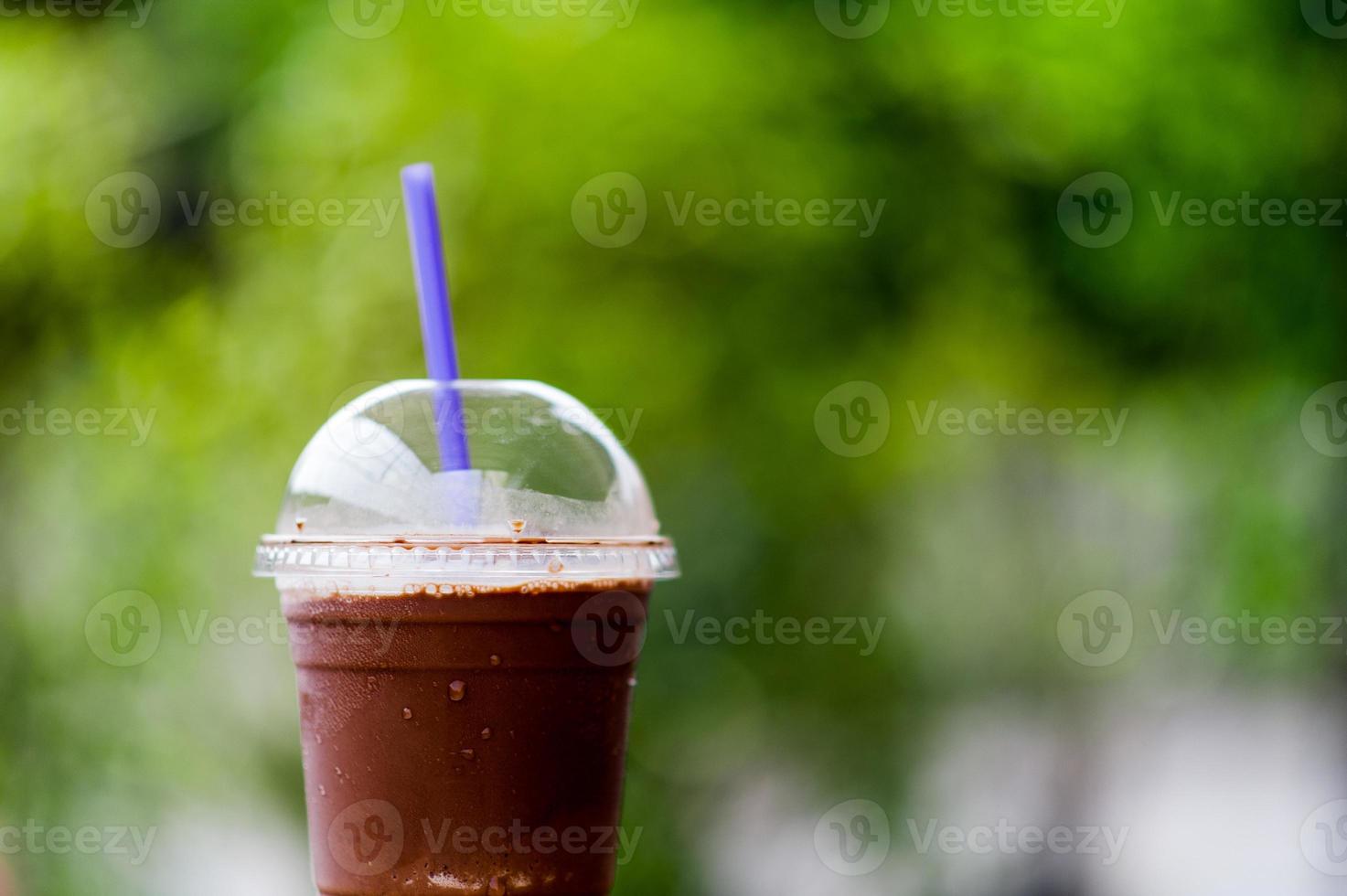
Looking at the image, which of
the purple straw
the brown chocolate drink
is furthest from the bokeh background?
the brown chocolate drink

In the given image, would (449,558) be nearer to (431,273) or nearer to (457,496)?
(457,496)

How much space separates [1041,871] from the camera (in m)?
3.56

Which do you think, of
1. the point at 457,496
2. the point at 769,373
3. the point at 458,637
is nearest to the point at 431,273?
the point at 457,496

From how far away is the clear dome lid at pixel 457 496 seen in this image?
1.15 m

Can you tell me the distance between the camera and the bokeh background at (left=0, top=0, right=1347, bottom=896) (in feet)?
10.6

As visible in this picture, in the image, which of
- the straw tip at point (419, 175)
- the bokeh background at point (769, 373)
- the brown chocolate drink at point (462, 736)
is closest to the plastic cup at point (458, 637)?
the brown chocolate drink at point (462, 736)

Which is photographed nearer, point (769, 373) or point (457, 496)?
point (457, 496)

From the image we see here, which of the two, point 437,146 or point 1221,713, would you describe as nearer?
point 437,146

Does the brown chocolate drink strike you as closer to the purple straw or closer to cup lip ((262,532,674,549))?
cup lip ((262,532,674,549))

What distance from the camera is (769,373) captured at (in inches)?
131

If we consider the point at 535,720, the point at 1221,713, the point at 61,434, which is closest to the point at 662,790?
the point at 1221,713

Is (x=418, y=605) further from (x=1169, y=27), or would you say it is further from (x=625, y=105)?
(x=1169, y=27)

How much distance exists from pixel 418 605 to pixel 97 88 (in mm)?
2811

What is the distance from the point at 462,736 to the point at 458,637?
9cm
